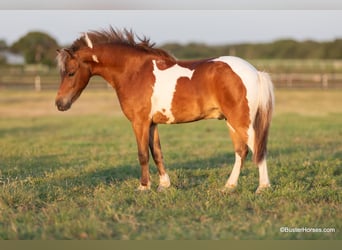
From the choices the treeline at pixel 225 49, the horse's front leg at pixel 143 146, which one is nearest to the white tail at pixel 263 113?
the horse's front leg at pixel 143 146

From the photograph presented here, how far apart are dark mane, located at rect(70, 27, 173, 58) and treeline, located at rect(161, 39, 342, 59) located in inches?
1730

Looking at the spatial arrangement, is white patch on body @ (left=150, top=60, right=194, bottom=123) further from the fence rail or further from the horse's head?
the fence rail

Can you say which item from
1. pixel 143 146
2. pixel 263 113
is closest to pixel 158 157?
pixel 143 146

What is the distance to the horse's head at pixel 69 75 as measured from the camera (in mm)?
7695

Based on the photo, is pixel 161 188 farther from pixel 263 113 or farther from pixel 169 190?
pixel 263 113

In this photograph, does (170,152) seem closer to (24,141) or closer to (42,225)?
(24,141)

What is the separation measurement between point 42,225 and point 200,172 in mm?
3769

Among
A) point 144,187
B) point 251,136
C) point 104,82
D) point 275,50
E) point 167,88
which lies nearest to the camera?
point 251,136

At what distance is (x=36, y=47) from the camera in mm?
44688

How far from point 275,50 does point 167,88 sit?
55.3 meters

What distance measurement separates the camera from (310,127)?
58.6 feet

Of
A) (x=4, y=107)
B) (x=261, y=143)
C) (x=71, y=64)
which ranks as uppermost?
(x=71, y=64)

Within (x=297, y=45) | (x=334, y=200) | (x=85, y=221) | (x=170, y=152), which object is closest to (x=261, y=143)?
(x=334, y=200)

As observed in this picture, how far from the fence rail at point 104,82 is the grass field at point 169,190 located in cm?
2194
